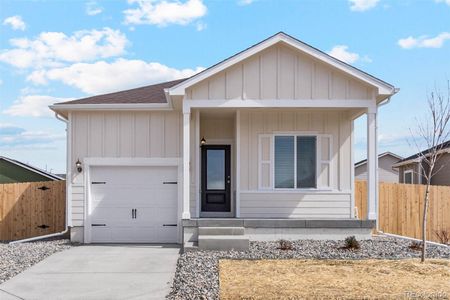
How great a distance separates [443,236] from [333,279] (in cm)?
728

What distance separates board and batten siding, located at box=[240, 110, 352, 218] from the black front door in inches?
36.2

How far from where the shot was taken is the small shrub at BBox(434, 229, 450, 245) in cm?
1256

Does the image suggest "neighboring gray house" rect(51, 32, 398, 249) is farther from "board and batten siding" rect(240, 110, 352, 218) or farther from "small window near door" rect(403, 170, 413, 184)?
"small window near door" rect(403, 170, 413, 184)

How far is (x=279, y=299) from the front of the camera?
234 inches

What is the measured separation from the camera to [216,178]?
487 inches

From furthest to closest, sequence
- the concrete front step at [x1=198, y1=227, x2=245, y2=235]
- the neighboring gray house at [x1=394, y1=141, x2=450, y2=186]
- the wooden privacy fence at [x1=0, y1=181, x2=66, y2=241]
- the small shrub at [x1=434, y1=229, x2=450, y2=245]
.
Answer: the neighboring gray house at [x1=394, y1=141, x2=450, y2=186] < the wooden privacy fence at [x1=0, y1=181, x2=66, y2=241] < the small shrub at [x1=434, y1=229, x2=450, y2=245] < the concrete front step at [x1=198, y1=227, x2=245, y2=235]

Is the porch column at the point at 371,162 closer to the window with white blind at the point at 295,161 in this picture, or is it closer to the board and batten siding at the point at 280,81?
the board and batten siding at the point at 280,81

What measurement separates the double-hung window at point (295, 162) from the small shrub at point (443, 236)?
4.24 m

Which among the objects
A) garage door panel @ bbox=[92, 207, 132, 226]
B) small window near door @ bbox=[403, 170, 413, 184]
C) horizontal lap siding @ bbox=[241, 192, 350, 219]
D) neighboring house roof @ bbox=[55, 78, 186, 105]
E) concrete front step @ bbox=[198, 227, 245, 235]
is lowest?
concrete front step @ bbox=[198, 227, 245, 235]

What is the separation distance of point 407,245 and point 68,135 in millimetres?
8793

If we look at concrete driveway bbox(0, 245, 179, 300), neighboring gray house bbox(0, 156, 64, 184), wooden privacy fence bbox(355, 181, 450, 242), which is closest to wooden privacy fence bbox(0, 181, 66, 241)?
concrete driveway bbox(0, 245, 179, 300)

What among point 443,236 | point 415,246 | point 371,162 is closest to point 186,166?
point 371,162

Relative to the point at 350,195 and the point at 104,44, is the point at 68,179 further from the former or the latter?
the point at 350,195

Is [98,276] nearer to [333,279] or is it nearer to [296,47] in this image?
[333,279]
